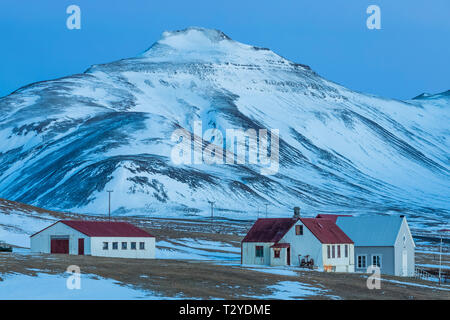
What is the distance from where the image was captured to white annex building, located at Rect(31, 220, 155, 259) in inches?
3406

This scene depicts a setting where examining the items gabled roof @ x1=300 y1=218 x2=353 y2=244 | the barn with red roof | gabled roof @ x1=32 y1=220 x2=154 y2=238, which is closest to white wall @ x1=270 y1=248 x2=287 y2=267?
the barn with red roof

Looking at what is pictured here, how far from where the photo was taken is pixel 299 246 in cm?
8031

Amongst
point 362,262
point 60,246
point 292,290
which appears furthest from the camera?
point 60,246

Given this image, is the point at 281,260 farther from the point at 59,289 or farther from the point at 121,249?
the point at 59,289

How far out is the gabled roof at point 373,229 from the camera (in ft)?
271

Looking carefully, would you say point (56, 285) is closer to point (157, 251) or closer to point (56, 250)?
point (56, 250)

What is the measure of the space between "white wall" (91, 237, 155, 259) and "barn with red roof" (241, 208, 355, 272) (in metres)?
14.1

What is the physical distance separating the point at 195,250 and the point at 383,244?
109ft

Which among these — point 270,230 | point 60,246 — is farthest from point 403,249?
point 60,246

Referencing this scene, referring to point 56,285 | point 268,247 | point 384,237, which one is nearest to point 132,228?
point 268,247

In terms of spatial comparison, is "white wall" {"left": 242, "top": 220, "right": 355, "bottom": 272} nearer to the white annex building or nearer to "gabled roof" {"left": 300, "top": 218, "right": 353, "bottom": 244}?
"gabled roof" {"left": 300, "top": 218, "right": 353, "bottom": 244}

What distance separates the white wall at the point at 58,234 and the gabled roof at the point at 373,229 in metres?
25.8

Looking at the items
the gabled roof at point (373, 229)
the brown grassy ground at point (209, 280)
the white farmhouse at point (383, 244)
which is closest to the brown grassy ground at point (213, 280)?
the brown grassy ground at point (209, 280)

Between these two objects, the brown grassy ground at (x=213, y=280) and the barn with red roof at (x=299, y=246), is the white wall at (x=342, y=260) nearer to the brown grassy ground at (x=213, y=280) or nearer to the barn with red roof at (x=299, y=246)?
the barn with red roof at (x=299, y=246)
